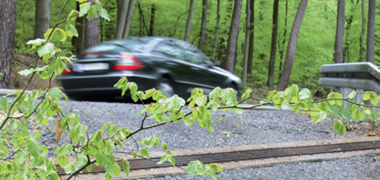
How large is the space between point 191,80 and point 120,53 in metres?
1.97

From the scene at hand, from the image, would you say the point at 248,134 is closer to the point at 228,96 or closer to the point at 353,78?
the point at 353,78

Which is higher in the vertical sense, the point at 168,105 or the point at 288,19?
the point at 288,19

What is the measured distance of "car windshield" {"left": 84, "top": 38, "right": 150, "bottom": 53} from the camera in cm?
680

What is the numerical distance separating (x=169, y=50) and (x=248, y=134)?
2.98 m

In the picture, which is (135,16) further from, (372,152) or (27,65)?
(372,152)

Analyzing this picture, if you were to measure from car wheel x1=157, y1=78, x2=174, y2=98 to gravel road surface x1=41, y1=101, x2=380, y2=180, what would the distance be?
89 cm

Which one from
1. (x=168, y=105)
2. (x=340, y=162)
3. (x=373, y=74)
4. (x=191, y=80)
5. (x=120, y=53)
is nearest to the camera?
(x=168, y=105)

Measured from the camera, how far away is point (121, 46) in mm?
6887

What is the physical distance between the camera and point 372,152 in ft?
14.8

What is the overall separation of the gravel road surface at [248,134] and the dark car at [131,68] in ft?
2.13

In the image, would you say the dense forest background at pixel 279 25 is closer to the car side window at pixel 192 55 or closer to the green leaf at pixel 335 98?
the car side window at pixel 192 55

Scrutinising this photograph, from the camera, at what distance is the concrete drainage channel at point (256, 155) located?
3597 mm

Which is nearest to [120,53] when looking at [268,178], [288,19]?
[268,178]

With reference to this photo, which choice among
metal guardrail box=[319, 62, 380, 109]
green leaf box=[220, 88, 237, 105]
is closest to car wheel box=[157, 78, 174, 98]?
metal guardrail box=[319, 62, 380, 109]
